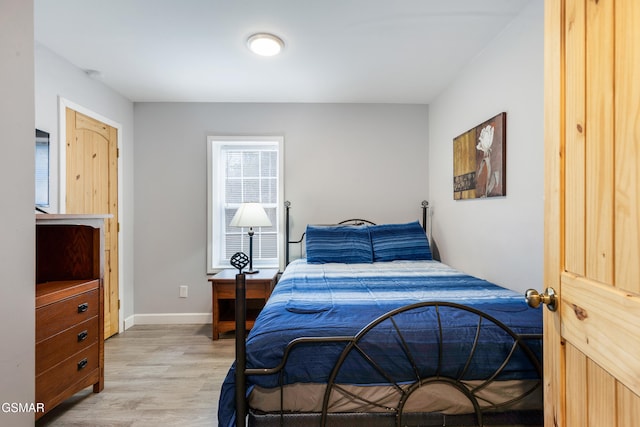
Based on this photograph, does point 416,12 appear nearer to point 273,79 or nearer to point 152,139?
point 273,79

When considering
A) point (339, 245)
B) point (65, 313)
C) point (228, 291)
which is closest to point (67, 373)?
point (65, 313)

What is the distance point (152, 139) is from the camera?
3.57 metres

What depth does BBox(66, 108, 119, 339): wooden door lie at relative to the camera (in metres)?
2.73

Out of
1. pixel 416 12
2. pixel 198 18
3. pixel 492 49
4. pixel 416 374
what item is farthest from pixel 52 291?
pixel 492 49

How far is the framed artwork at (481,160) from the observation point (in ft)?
7.20

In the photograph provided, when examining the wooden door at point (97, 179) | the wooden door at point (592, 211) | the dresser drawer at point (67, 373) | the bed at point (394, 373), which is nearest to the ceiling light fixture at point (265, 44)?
the wooden door at point (97, 179)

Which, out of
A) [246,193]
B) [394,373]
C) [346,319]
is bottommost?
[394,373]

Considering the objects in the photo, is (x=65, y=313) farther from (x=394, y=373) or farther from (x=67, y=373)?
(x=394, y=373)

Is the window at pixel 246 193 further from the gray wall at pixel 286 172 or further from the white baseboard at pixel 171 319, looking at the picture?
the white baseboard at pixel 171 319

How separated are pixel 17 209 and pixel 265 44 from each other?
5.71ft

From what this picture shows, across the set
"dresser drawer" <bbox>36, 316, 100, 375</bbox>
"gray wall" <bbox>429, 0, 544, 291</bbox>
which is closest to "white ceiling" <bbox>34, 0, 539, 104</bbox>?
→ "gray wall" <bbox>429, 0, 544, 291</bbox>

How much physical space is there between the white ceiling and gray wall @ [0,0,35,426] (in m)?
0.85

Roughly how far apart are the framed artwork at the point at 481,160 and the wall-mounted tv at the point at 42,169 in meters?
3.15

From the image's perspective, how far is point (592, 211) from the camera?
75cm
